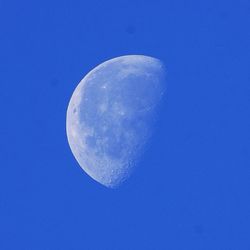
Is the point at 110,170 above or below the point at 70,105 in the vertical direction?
below

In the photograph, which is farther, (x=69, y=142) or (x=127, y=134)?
(x=69, y=142)

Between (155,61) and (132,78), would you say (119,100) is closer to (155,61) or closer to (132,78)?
(132,78)

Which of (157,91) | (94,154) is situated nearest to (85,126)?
(94,154)

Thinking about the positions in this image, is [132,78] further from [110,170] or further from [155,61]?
[110,170]

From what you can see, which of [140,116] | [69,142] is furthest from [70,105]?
[140,116]

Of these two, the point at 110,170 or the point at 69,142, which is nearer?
the point at 110,170

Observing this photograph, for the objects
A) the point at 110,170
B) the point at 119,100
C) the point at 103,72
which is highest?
the point at 103,72
